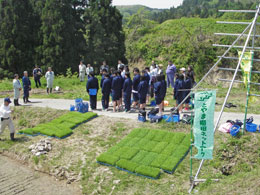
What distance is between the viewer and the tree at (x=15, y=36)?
27.2 m

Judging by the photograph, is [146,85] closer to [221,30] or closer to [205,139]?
[205,139]

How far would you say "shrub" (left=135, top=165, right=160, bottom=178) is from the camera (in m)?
9.22

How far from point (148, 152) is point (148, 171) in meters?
1.42

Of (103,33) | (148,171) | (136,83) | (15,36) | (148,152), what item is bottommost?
(148,171)

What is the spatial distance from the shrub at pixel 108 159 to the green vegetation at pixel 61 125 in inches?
106

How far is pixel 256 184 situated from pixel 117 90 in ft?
27.6

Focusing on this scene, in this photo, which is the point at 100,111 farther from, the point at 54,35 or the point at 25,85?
the point at 54,35

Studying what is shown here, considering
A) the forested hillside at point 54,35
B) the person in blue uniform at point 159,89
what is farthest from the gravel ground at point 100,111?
the forested hillside at point 54,35

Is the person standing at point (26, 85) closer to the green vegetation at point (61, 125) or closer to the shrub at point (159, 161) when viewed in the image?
the green vegetation at point (61, 125)

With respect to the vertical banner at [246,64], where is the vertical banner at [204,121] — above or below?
below

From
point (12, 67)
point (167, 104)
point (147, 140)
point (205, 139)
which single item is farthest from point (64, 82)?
point (205, 139)

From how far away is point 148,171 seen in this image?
9.37 m

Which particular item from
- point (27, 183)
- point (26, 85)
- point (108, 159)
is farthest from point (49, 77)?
point (108, 159)

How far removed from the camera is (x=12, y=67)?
28.0 m
